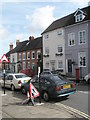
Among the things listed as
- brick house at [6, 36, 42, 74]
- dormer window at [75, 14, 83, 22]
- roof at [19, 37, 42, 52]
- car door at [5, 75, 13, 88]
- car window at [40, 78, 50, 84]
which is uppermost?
dormer window at [75, 14, 83, 22]

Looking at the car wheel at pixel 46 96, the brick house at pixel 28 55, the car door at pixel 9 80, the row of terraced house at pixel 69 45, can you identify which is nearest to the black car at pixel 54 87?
the car wheel at pixel 46 96

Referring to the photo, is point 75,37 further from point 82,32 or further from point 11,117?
point 11,117

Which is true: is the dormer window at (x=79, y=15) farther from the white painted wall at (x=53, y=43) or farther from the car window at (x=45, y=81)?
the car window at (x=45, y=81)

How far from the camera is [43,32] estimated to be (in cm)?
3431

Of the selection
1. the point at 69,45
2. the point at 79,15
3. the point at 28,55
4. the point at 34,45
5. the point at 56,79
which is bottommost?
the point at 56,79

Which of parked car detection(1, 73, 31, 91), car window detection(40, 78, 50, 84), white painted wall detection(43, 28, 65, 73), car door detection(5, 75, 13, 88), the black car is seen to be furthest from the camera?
white painted wall detection(43, 28, 65, 73)

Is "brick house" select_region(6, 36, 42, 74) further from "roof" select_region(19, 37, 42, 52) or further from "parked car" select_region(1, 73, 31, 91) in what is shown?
"parked car" select_region(1, 73, 31, 91)

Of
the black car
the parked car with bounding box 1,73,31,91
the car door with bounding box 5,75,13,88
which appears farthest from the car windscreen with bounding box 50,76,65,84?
the car door with bounding box 5,75,13,88

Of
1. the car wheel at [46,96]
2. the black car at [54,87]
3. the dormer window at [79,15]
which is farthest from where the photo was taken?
the dormer window at [79,15]

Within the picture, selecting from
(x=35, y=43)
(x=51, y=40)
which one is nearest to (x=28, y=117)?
(x=51, y=40)

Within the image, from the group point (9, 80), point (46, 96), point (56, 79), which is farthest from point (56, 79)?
point (9, 80)

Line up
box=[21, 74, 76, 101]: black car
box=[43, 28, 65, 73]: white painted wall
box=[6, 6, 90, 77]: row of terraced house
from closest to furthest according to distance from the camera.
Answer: box=[21, 74, 76, 101]: black car < box=[6, 6, 90, 77]: row of terraced house < box=[43, 28, 65, 73]: white painted wall

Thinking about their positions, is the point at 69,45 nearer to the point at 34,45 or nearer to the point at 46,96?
the point at 34,45

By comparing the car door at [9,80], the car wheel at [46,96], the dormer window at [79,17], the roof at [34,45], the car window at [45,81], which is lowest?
the car wheel at [46,96]
